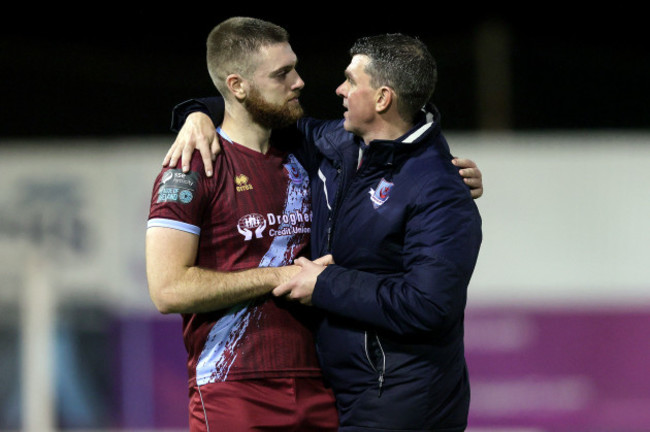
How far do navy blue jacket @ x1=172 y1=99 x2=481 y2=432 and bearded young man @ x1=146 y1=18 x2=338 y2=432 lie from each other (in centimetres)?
12

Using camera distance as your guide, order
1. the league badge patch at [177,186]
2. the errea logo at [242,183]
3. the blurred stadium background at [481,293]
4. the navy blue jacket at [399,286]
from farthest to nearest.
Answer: the blurred stadium background at [481,293] → the errea logo at [242,183] → the league badge patch at [177,186] → the navy blue jacket at [399,286]

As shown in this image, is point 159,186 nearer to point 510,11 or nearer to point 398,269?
point 398,269

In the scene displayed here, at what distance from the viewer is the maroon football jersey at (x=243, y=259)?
8.77 feet

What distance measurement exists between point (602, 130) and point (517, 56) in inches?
33.9

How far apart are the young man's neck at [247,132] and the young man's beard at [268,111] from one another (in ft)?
0.08

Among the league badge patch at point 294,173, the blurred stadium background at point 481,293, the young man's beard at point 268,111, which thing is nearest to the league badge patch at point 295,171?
the league badge patch at point 294,173

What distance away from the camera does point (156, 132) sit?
23.3 feet

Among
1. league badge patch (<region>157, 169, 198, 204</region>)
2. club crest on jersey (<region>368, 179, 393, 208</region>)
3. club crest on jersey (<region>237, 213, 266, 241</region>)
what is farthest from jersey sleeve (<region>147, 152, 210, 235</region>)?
club crest on jersey (<region>368, 179, 393, 208</region>)

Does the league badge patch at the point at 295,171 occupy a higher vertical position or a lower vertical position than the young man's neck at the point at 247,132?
lower

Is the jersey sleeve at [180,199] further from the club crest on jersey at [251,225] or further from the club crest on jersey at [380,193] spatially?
the club crest on jersey at [380,193]

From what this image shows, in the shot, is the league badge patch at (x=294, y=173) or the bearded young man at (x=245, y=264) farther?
the league badge patch at (x=294, y=173)

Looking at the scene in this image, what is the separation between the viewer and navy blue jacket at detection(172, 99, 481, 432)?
8.18ft

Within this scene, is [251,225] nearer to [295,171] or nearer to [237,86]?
[295,171]

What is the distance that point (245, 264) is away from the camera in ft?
8.85
